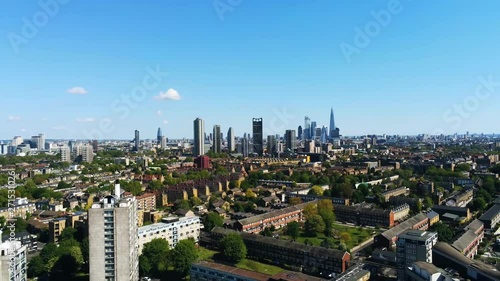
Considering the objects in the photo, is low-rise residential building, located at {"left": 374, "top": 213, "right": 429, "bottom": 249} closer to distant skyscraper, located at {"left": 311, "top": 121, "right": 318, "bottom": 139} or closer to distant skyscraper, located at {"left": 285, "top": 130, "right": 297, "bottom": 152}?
distant skyscraper, located at {"left": 285, "top": 130, "right": 297, "bottom": 152}

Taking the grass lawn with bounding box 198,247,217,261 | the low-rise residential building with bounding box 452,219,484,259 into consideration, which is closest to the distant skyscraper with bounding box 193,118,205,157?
the grass lawn with bounding box 198,247,217,261

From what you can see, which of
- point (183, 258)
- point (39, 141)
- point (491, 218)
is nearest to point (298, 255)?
point (183, 258)

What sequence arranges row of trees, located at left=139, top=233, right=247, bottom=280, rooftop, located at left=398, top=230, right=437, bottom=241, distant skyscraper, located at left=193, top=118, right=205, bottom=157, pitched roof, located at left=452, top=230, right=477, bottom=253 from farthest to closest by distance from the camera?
1. distant skyscraper, located at left=193, top=118, right=205, bottom=157
2. pitched roof, located at left=452, top=230, right=477, bottom=253
3. row of trees, located at left=139, top=233, right=247, bottom=280
4. rooftop, located at left=398, top=230, right=437, bottom=241

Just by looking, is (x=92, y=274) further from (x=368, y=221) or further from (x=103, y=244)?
(x=368, y=221)

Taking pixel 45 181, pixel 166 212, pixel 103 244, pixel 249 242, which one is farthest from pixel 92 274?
pixel 45 181

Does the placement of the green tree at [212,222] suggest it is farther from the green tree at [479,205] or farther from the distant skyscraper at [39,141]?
the distant skyscraper at [39,141]

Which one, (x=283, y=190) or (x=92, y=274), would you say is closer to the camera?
(x=92, y=274)

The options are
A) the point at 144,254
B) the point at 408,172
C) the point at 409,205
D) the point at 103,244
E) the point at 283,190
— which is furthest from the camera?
the point at 408,172
